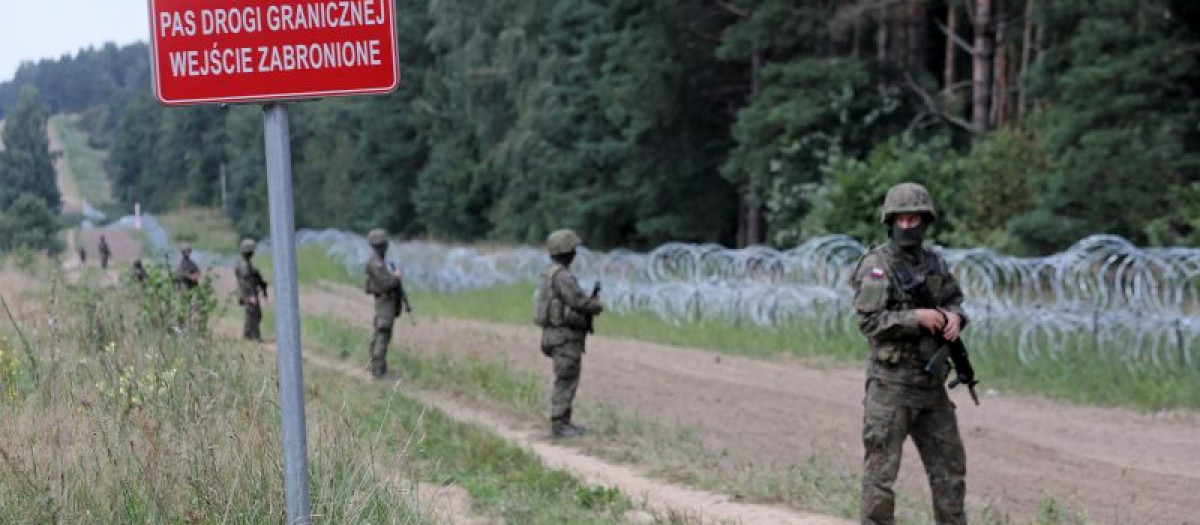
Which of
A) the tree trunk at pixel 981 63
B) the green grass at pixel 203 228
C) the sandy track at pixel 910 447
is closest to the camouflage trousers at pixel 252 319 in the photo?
the sandy track at pixel 910 447

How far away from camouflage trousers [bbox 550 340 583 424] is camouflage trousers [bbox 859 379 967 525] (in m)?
4.23

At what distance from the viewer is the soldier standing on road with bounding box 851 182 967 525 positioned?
5672 millimetres

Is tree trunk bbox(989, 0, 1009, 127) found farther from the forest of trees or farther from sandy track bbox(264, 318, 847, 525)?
sandy track bbox(264, 318, 847, 525)

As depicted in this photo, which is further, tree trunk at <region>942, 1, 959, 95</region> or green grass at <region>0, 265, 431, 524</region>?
tree trunk at <region>942, 1, 959, 95</region>

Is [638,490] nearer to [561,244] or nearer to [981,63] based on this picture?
[561,244]

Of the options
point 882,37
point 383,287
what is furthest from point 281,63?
point 882,37

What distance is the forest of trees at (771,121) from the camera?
18.6 meters

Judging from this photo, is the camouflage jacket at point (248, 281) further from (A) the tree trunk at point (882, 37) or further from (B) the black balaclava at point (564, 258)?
(A) the tree trunk at point (882, 37)

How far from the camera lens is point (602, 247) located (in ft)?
128

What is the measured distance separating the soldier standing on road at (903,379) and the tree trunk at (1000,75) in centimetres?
2019

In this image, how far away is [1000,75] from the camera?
25.8 meters

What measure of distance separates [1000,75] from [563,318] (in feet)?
62.2

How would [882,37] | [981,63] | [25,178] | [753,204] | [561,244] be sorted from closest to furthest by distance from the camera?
1. [561,244]
2. [981,63]
3. [882,37]
4. [25,178]
5. [753,204]

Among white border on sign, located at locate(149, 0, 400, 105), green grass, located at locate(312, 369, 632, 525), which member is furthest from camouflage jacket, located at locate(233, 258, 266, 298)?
white border on sign, located at locate(149, 0, 400, 105)
